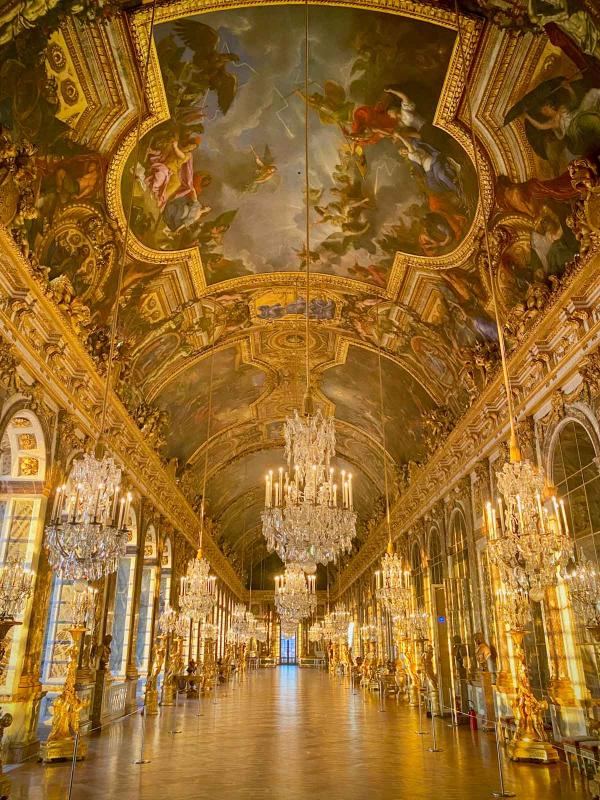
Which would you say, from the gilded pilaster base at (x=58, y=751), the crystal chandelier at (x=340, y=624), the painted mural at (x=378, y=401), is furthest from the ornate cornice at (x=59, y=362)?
the crystal chandelier at (x=340, y=624)

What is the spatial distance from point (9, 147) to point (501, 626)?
10909 mm

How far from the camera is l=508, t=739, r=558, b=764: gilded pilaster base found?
7656 mm

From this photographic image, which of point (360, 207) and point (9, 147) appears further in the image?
point (360, 207)

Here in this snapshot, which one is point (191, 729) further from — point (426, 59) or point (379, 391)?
point (426, 59)

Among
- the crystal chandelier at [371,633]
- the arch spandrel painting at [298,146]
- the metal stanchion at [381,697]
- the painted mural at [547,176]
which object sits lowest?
the metal stanchion at [381,697]

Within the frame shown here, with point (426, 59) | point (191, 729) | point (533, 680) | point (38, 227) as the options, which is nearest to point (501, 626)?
point (533, 680)

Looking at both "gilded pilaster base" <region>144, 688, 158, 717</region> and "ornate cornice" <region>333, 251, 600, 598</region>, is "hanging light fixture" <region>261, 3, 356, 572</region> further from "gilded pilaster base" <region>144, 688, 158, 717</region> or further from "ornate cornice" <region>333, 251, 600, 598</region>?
"gilded pilaster base" <region>144, 688, 158, 717</region>

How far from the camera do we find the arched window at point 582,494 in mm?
8125

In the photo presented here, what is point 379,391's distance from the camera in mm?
17844

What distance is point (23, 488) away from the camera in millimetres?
9484

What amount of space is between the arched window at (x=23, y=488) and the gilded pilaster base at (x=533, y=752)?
7054 millimetres

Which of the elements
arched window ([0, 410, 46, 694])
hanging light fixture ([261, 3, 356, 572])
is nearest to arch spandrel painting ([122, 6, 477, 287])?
hanging light fixture ([261, 3, 356, 572])

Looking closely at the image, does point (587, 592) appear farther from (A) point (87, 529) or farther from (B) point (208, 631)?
(B) point (208, 631)

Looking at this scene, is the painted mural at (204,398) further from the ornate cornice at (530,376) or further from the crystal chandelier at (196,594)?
the ornate cornice at (530,376)
